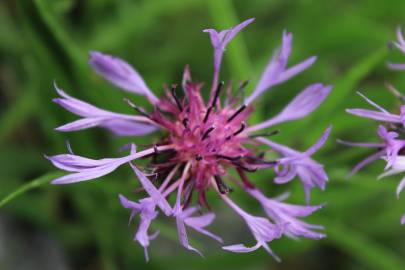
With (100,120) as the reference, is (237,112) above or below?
below

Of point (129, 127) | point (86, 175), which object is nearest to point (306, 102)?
point (129, 127)

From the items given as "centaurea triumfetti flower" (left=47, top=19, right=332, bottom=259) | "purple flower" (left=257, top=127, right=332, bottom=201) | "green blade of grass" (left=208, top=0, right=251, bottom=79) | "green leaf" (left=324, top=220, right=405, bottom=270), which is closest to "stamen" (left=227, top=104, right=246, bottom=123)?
"centaurea triumfetti flower" (left=47, top=19, right=332, bottom=259)

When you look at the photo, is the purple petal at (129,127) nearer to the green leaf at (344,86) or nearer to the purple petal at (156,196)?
the purple petal at (156,196)

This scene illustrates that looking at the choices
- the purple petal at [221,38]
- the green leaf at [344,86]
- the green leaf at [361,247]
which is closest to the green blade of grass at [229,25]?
the green leaf at [344,86]

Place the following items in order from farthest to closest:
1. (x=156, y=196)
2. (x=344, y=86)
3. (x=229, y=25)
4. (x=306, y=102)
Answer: (x=229, y=25), (x=344, y=86), (x=306, y=102), (x=156, y=196)

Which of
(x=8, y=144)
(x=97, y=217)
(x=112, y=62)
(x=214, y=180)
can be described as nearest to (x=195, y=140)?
(x=214, y=180)

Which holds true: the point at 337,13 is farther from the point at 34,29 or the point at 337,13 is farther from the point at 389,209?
the point at 34,29

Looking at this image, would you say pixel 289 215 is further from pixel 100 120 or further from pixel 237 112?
pixel 100 120
